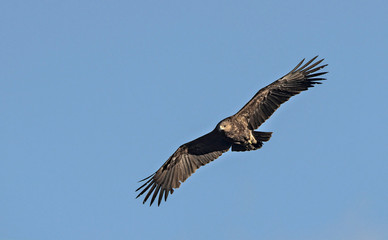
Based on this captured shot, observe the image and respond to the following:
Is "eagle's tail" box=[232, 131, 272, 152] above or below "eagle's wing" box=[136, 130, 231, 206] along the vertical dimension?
below

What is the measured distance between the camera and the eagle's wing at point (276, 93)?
961 inches

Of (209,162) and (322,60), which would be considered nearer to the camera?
(322,60)

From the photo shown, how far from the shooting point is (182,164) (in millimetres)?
26344

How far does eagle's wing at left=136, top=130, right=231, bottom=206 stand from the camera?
25.9m

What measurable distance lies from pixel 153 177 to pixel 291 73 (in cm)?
602

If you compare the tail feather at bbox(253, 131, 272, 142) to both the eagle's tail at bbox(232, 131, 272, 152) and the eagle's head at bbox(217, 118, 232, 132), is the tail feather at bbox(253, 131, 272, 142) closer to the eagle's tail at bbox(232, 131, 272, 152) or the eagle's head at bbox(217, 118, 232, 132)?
the eagle's tail at bbox(232, 131, 272, 152)

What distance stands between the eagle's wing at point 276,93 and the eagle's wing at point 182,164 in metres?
1.73

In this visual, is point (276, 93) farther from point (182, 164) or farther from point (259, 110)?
point (182, 164)

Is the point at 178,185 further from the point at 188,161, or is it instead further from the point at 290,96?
the point at 290,96

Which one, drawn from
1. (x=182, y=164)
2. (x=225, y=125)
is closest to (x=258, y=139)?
(x=225, y=125)

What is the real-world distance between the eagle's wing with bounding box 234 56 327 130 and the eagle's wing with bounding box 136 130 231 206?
1.73 meters

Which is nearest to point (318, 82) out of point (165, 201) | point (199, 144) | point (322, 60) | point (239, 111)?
point (322, 60)

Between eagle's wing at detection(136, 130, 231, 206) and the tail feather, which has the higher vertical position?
eagle's wing at detection(136, 130, 231, 206)

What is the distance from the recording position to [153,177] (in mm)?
26250
